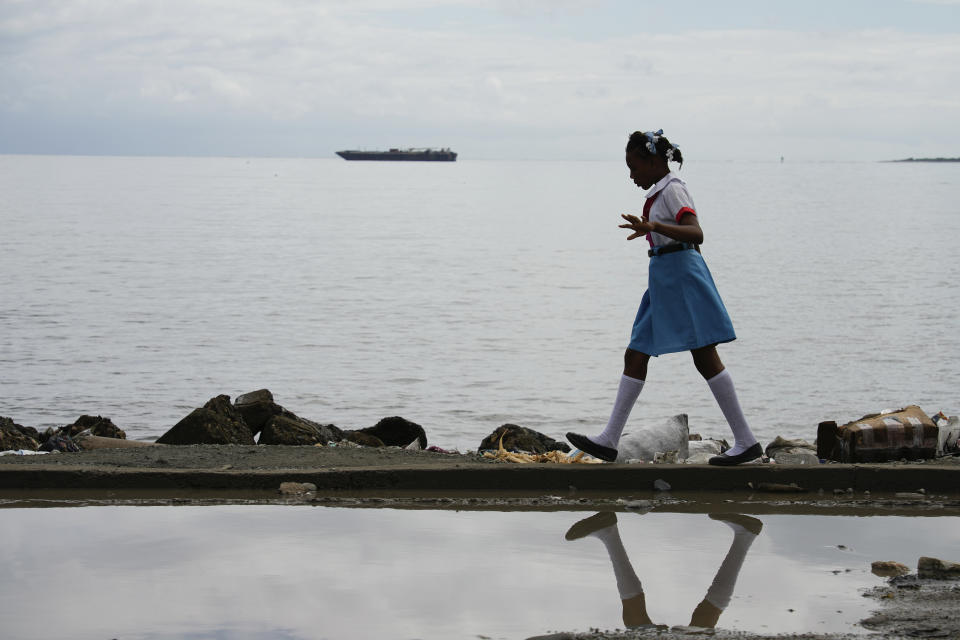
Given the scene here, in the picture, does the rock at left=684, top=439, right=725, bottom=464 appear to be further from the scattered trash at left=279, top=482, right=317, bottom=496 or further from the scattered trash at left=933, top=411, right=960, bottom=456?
the scattered trash at left=279, top=482, right=317, bottom=496

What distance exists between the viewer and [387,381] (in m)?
17.5

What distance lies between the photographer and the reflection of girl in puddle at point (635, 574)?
180 inches

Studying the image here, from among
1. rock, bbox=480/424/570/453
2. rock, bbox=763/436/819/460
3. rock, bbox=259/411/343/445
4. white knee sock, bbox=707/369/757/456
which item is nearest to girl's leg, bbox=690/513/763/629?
white knee sock, bbox=707/369/757/456

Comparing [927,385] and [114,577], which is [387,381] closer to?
[927,385]

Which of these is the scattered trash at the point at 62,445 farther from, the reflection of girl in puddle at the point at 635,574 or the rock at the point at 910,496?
the rock at the point at 910,496

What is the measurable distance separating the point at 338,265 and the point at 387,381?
21736 mm

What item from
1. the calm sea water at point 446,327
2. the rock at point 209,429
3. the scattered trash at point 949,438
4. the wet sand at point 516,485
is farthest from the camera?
the calm sea water at point 446,327

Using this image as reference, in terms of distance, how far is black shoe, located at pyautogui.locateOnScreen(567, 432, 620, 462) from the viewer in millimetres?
7094

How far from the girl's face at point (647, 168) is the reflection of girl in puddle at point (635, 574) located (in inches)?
75.6

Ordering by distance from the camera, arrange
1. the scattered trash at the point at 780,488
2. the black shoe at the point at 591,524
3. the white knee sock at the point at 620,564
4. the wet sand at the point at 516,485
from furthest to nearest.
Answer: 1. the scattered trash at the point at 780,488
2. the wet sand at the point at 516,485
3. the black shoe at the point at 591,524
4. the white knee sock at the point at 620,564

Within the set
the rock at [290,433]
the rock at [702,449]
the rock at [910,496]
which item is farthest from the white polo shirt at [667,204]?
the rock at [290,433]

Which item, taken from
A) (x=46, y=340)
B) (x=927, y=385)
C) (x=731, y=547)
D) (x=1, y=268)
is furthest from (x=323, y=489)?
(x=1, y=268)

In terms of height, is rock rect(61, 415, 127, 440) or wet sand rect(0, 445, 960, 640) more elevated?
wet sand rect(0, 445, 960, 640)

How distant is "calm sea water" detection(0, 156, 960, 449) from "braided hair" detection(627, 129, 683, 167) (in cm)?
585
